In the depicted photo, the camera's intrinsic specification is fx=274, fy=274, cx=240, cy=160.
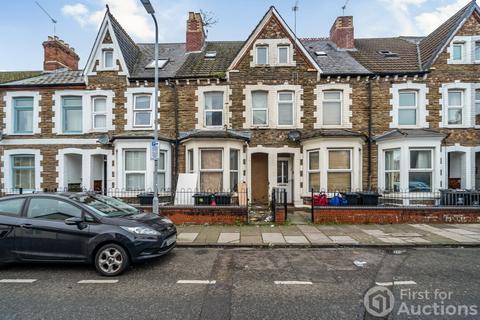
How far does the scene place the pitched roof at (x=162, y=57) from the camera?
14.4 meters

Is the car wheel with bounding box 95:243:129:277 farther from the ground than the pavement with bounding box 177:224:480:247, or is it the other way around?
the car wheel with bounding box 95:243:129:277

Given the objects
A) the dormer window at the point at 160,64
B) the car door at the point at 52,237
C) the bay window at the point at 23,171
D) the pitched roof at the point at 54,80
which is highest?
the dormer window at the point at 160,64

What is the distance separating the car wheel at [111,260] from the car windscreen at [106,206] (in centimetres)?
76

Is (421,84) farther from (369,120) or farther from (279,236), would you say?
(279,236)

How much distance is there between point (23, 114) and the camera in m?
14.5

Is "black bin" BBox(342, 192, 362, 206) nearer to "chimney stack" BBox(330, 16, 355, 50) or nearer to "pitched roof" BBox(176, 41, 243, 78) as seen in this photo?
"pitched roof" BBox(176, 41, 243, 78)

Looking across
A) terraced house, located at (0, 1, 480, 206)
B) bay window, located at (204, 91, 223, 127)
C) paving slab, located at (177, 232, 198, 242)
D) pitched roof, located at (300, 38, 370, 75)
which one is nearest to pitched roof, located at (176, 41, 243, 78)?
terraced house, located at (0, 1, 480, 206)

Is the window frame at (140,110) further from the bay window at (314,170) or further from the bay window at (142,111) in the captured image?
the bay window at (314,170)

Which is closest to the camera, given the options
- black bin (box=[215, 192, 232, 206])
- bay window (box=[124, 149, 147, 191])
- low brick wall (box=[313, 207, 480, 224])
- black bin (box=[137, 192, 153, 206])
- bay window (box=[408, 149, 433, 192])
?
low brick wall (box=[313, 207, 480, 224])

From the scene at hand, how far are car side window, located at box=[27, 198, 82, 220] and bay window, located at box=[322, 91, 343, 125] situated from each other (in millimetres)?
11524

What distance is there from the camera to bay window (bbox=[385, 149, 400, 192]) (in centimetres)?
1269

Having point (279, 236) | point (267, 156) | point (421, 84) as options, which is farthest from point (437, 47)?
point (279, 236)

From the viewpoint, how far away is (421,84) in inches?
527

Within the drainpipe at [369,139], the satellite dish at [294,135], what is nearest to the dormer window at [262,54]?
the satellite dish at [294,135]
